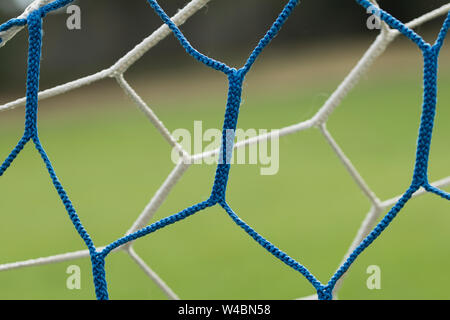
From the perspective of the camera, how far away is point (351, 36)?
5379 mm

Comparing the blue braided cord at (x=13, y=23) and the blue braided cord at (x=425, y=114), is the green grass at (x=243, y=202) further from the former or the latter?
the blue braided cord at (x=13, y=23)

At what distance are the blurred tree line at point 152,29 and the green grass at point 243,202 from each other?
448 millimetres

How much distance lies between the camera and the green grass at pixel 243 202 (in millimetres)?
1458

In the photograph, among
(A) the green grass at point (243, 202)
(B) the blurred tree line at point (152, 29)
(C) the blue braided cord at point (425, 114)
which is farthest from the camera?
(B) the blurred tree line at point (152, 29)

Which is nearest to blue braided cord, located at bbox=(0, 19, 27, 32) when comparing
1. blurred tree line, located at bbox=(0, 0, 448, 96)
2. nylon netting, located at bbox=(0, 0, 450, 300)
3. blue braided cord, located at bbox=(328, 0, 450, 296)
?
nylon netting, located at bbox=(0, 0, 450, 300)

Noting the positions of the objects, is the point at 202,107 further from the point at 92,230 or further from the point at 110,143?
the point at 92,230

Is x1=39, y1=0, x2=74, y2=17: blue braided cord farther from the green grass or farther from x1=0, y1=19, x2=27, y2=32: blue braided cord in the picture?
the green grass

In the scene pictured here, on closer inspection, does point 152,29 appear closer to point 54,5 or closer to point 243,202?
point 243,202

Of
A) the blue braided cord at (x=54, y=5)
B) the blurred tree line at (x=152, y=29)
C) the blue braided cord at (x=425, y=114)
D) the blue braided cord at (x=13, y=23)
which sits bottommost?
the blue braided cord at (x=425, y=114)

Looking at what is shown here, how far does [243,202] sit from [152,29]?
302cm

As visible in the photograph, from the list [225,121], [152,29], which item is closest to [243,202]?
[225,121]

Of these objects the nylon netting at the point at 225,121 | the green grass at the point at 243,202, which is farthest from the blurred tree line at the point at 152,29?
the nylon netting at the point at 225,121

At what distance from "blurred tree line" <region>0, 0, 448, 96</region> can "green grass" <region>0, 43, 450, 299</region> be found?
448 mm

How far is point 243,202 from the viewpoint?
2.28 meters
